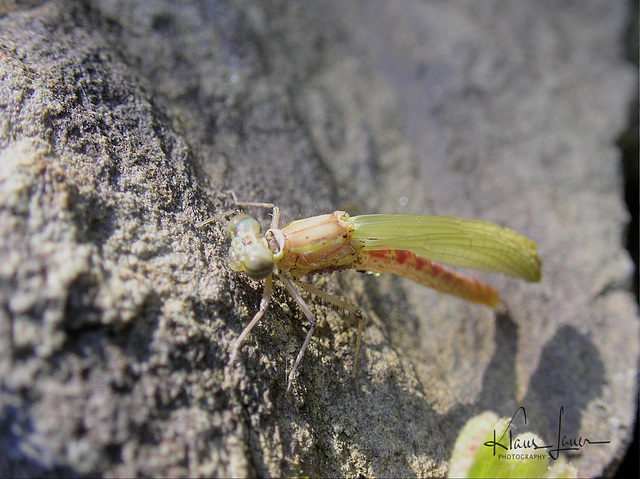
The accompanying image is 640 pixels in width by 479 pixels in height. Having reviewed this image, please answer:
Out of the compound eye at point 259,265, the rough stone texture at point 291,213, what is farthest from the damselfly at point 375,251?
the rough stone texture at point 291,213

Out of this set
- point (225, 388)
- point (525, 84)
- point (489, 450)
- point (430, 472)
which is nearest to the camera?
point (225, 388)

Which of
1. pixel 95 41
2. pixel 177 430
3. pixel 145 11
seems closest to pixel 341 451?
pixel 177 430

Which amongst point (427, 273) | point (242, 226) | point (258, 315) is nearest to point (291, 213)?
point (242, 226)

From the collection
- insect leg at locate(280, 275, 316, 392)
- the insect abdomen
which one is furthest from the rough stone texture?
the insect abdomen

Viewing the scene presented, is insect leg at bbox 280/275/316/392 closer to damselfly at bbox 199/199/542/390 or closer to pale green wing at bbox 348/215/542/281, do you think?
damselfly at bbox 199/199/542/390

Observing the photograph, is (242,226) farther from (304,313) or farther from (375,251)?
(375,251)

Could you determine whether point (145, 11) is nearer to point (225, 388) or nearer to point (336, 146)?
point (336, 146)
